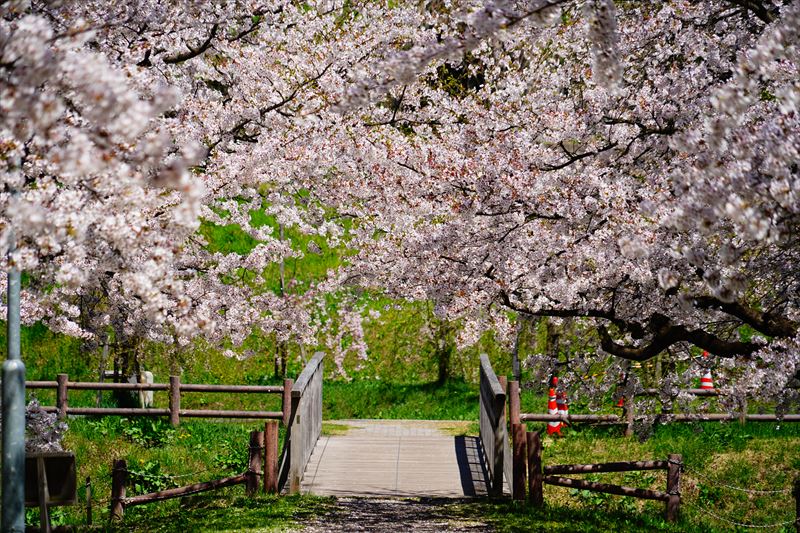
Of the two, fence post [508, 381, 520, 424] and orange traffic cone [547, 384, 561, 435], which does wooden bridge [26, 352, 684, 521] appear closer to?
fence post [508, 381, 520, 424]

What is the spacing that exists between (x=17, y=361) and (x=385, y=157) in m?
9.53

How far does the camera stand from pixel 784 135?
5180 mm

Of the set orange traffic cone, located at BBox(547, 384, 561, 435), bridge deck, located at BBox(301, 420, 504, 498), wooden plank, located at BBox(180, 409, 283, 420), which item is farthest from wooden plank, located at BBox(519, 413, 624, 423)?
wooden plank, located at BBox(180, 409, 283, 420)

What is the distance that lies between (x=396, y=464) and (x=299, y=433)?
2533 mm

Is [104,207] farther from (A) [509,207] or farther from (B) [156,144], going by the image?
(A) [509,207]

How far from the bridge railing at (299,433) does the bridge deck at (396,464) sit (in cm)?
32

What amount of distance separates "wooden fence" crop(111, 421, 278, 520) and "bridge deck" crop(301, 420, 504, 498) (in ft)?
2.58

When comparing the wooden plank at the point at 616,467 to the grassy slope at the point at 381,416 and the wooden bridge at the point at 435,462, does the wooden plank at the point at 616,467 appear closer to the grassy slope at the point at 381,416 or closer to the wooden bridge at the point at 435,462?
the wooden bridge at the point at 435,462

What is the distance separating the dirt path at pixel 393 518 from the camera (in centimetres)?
971

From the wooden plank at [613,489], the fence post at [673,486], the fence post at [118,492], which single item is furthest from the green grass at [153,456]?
the fence post at [673,486]

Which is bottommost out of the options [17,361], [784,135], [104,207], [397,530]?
[397,530]

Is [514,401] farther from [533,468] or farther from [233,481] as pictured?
[233,481]

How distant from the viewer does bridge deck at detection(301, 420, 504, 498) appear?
12.7 meters

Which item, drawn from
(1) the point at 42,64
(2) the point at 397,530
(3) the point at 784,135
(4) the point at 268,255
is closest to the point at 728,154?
(3) the point at 784,135
